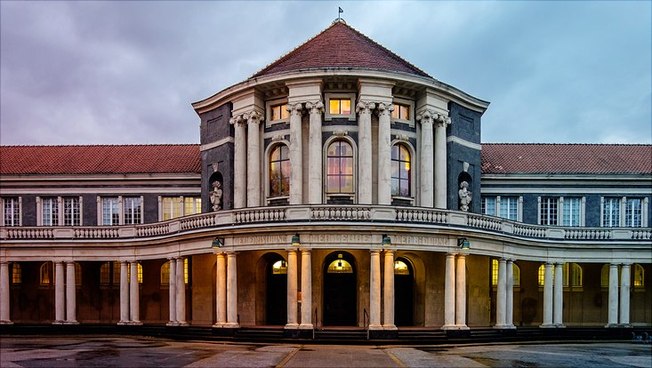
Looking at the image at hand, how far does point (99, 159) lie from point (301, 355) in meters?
26.5

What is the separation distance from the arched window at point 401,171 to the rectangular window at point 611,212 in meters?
15.6

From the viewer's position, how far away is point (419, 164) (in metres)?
35.3

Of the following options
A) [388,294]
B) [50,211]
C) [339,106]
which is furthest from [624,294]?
[50,211]

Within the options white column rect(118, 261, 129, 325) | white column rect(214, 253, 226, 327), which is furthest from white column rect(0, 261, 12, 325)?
white column rect(214, 253, 226, 327)

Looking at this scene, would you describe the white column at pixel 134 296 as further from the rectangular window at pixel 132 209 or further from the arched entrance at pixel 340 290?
the arched entrance at pixel 340 290

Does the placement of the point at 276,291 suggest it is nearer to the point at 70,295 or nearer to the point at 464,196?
the point at 464,196

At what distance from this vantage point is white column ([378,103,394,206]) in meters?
33.0

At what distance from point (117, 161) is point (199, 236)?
47.5 feet

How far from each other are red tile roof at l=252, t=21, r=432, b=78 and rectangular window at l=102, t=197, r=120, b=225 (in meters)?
13.7

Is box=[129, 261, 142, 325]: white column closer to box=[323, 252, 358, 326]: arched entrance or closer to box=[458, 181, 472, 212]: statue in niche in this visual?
box=[323, 252, 358, 326]: arched entrance

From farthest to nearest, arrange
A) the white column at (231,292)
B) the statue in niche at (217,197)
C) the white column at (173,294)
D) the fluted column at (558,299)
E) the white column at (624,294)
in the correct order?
1. the statue in niche at (217,197)
2. the white column at (624,294)
3. the fluted column at (558,299)
4. the white column at (173,294)
5. the white column at (231,292)

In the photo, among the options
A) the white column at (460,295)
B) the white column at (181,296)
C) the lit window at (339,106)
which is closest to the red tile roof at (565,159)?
the white column at (460,295)

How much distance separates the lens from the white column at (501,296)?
33188 millimetres

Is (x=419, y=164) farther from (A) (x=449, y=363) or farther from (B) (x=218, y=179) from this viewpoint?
(A) (x=449, y=363)
